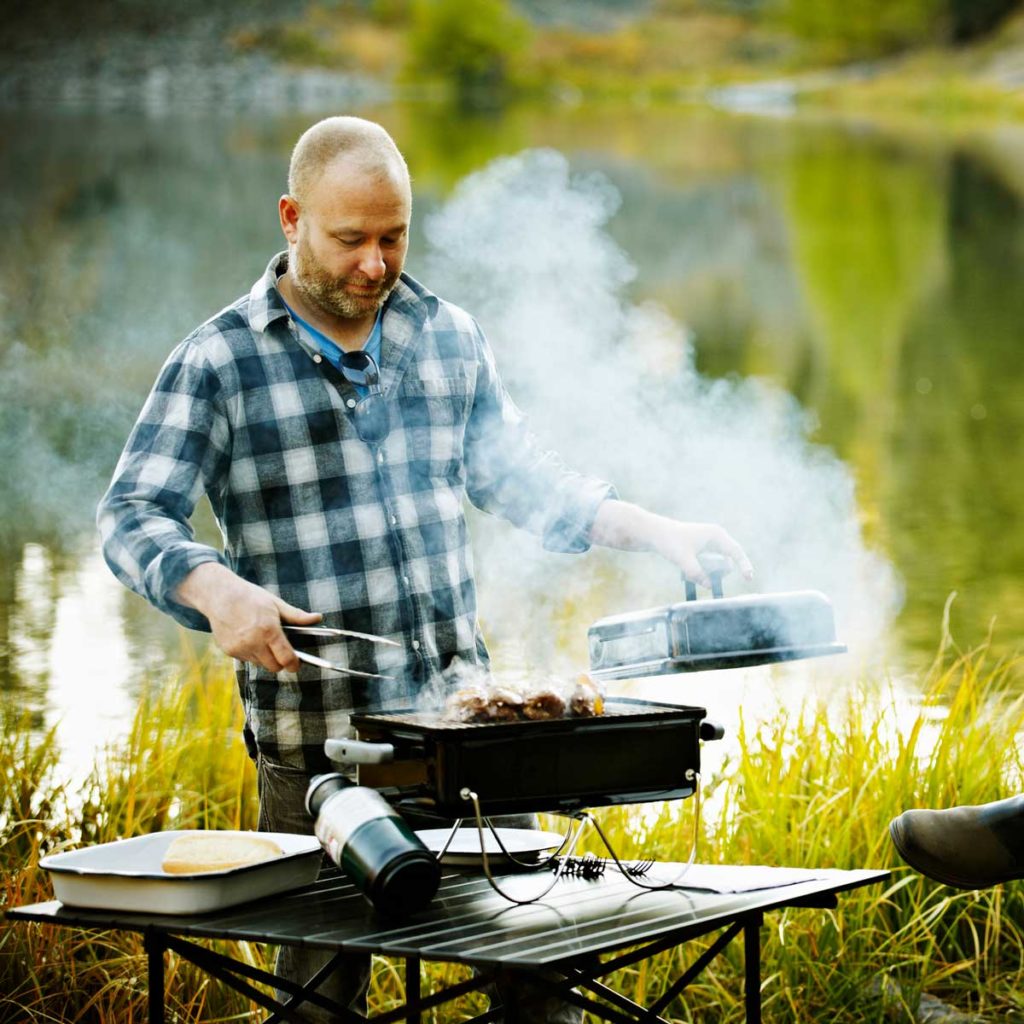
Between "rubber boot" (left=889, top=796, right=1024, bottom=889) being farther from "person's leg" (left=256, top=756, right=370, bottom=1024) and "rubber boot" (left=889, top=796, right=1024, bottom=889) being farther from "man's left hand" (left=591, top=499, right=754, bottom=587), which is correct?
"person's leg" (left=256, top=756, right=370, bottom=1024)

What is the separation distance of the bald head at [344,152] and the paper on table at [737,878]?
1.02 metres

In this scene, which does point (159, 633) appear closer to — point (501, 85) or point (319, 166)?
point (319, 166)

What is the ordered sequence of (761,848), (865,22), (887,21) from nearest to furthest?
(761,848), (887,21), (865,22)

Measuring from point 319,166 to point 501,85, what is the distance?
2246 centimetres

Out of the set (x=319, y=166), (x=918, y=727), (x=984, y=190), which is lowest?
(x=918, y=727)

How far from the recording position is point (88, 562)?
10320mm

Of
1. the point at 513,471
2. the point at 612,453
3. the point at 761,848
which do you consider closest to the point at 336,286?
the point at 513,471

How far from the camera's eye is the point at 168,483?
2.10m

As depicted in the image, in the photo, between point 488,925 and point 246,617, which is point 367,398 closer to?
point 246,617

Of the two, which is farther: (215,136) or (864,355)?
(215,136)

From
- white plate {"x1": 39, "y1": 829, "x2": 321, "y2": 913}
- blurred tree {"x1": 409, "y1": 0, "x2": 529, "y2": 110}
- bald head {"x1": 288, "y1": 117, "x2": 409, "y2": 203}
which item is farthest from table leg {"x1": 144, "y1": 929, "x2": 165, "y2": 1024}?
blurred tree {"x1": 409, "y1": 0, "x2": 529, "y2": 110}

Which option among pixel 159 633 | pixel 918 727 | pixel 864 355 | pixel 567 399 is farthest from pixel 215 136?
pixel 918 727

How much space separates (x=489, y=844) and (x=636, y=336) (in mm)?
18770

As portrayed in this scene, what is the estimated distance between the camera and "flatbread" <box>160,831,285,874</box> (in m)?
1.84
